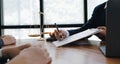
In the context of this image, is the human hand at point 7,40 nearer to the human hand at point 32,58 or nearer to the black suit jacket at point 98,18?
the black suit jacket at point 98,18

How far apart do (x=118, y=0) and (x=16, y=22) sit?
149 inches

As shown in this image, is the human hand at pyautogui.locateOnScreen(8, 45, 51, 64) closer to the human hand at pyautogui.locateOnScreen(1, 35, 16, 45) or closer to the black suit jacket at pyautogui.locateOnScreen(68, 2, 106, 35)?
the human hand at pyautogui.locateOnScreen(1, 35, 16, 45)

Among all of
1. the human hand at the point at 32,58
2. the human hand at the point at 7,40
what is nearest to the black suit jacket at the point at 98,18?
the human hand at the point at 7,40

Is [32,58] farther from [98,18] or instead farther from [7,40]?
[98,18]

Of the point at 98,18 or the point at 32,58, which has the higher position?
the point at 98,18

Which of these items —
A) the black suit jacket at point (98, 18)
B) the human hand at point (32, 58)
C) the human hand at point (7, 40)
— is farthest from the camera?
the black suit jacket at point (98, 18)

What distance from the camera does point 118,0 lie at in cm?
101

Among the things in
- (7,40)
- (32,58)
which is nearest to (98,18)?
(7,40)

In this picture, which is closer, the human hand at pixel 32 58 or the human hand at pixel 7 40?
the human hand at pixel 32 58

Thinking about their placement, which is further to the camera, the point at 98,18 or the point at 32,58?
the point at 98,18

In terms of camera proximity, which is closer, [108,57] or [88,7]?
[108,57]

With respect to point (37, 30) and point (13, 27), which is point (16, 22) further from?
point (37, 30)

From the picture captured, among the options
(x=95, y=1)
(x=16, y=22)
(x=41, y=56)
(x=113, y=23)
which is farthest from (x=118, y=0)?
(x=16, y=22)

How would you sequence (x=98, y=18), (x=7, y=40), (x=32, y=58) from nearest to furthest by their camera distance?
(x=32, y=58)
(x=7, y=40)
(x=98, y=18)
